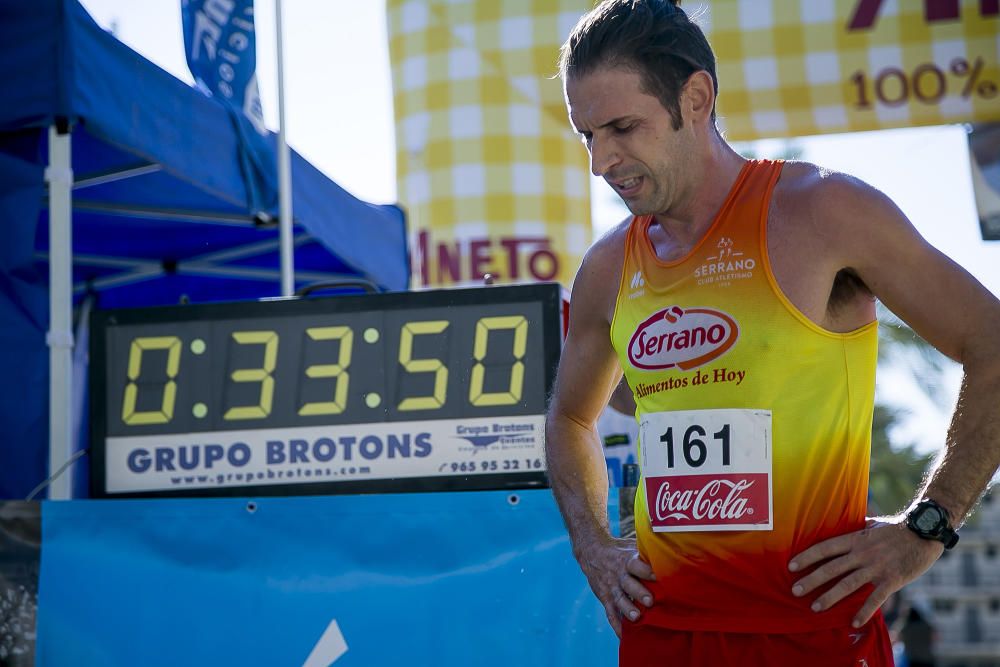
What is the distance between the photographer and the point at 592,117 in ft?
6.14

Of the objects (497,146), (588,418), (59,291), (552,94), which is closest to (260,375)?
(59,291)

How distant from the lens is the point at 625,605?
6.27ft

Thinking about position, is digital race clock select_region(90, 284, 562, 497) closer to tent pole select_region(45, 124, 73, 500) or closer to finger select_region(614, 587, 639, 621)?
tent pole select_region(45, 124, 73, 500)

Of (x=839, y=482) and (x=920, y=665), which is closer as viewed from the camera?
(x=839, y=482)

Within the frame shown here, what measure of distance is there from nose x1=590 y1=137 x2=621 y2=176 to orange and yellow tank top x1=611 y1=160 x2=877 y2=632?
0.18 m

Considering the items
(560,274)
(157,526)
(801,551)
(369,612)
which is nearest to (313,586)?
(369,612)

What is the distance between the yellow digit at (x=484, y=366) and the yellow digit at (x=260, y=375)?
483 mm

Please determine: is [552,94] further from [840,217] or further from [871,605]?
[871,605]

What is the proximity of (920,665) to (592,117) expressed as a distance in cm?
887

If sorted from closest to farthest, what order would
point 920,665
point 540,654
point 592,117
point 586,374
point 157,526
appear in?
point 592,117 < point 586,374 < point 540,654 < point 157,526 < point 920,665

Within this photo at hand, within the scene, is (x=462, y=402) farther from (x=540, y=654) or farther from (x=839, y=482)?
(x=839, y=482)

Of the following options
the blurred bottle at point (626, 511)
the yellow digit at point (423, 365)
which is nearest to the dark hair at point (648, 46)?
the blurred bottle at point (626, 511)

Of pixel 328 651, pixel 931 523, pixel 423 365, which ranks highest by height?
pixel 423 365

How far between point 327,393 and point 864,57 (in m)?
4.33
